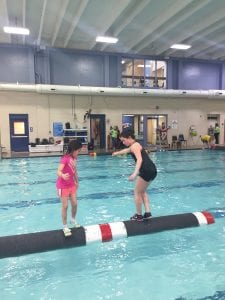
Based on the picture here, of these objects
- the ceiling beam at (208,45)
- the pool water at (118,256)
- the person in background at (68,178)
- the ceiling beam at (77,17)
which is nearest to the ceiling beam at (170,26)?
the ceiling beam at (208,45)

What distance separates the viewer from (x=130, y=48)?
1556 centimetres

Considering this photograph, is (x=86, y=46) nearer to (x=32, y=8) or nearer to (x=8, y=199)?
(x=32, y=8)

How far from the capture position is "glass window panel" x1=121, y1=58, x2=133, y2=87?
17297mm

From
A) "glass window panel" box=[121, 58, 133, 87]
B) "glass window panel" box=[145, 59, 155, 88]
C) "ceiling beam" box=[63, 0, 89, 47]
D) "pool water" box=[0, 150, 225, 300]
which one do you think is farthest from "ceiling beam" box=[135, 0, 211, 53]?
"pool water" box=[0, 150, 225, 300]

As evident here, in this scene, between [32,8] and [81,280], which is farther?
[32,8]

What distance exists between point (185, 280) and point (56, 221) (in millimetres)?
2494

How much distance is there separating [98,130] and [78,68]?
392 centimetres

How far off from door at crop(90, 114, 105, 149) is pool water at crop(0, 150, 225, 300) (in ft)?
33.0

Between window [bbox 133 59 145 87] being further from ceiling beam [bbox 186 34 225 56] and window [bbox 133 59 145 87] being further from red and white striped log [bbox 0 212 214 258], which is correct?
red and white striped log [bbox 0 212 214 258]

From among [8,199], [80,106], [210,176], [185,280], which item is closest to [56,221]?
[8,199]

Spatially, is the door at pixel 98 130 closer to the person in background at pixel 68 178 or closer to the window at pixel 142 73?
the window at pixel 142 73

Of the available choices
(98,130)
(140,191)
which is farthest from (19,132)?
(140,191)

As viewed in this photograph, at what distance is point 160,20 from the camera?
36.1 ft

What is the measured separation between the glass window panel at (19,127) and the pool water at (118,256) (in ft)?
29.0
